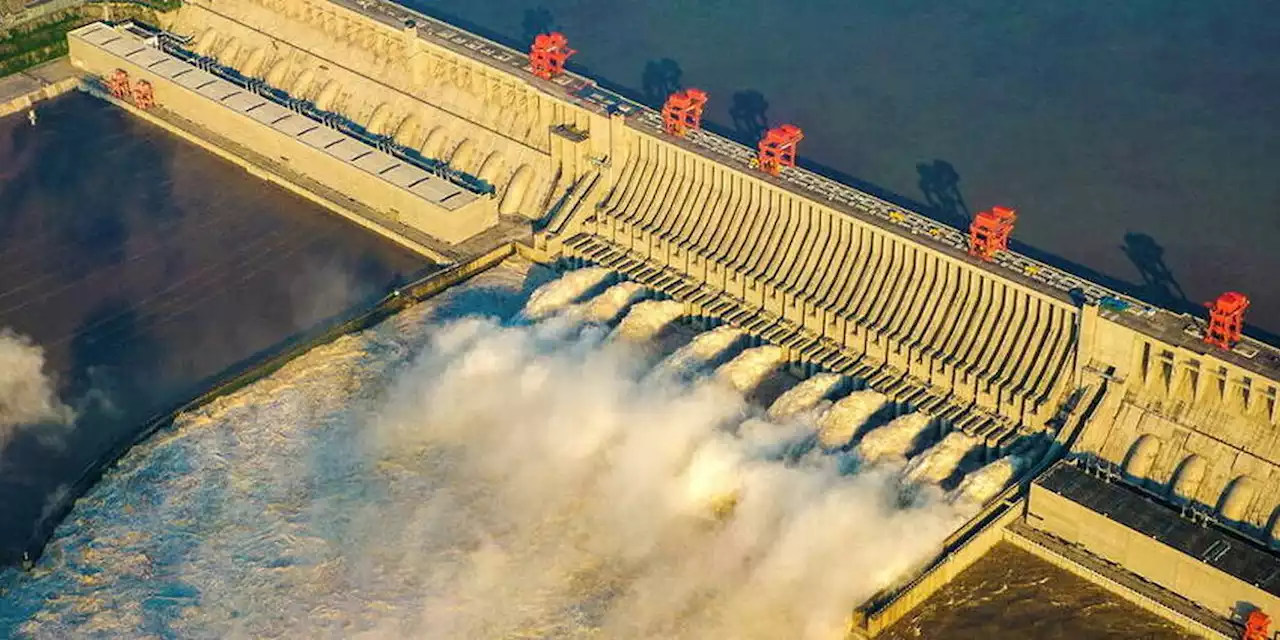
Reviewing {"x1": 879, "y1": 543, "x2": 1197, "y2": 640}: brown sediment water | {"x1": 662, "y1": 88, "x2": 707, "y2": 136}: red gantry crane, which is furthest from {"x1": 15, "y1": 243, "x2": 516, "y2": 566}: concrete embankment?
{"x1": 879, "y1": 543, "x2": 1197, "y2": 640}: brown sediment water

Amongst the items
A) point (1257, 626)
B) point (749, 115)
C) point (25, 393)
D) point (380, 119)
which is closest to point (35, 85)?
point (380, 119)

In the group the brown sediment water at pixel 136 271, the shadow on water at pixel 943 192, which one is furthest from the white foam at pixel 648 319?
the shadow on water at pixel 943 192

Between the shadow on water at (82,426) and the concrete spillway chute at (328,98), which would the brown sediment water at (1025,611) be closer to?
the shadow on water at (82,426)

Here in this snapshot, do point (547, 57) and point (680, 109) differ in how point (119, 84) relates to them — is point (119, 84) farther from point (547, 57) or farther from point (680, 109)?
point (680, 109)

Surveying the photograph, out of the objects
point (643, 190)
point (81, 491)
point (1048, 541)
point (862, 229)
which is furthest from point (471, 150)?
point (1048, 541)

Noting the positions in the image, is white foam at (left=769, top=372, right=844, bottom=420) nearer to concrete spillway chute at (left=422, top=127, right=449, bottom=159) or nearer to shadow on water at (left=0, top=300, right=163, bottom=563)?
shadow on water at (left=0, top=300, right=163, bottom=563)

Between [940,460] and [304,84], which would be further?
[304,84]
